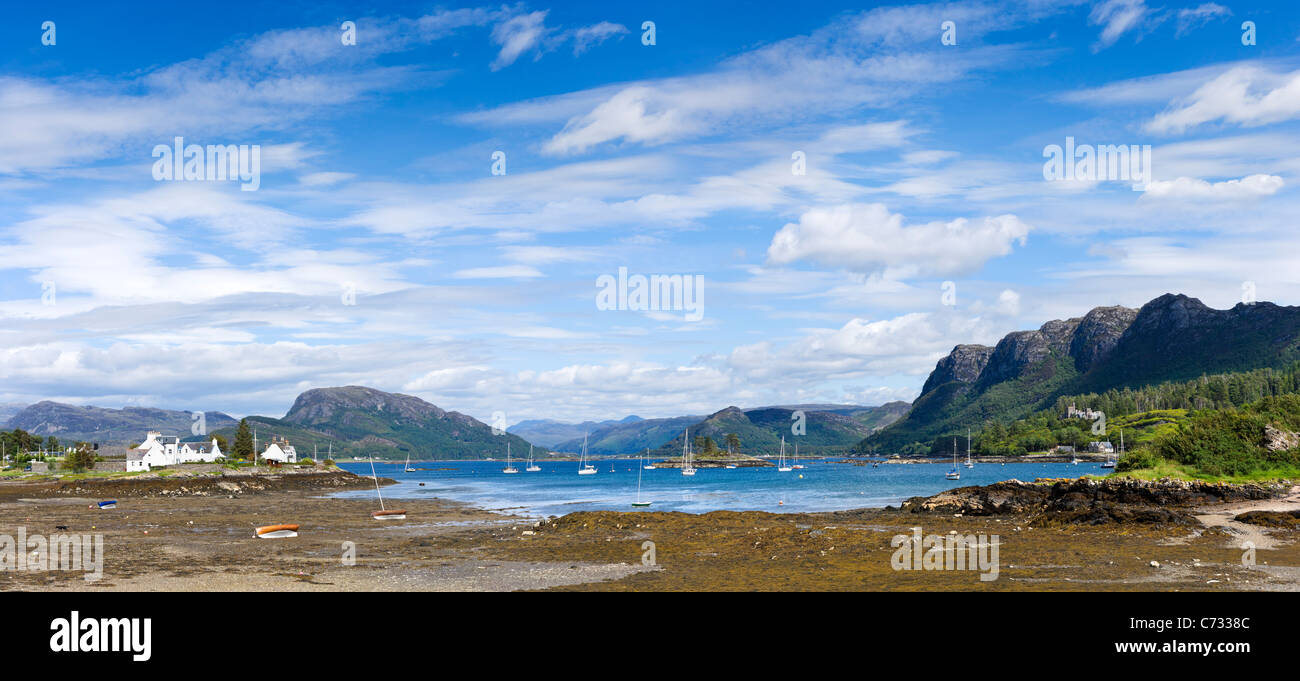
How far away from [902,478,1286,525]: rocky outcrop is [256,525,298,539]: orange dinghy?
134 ft

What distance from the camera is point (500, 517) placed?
65250 mm

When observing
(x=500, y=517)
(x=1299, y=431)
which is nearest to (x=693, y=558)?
(x=500, y=517)

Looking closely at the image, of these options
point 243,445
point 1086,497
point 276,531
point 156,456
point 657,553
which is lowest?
point 243,445

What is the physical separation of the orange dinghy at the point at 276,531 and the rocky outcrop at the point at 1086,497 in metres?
40.9

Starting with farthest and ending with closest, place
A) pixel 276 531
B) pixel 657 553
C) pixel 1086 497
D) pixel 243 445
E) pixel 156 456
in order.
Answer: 1. pixel 243 445
2. pixel 156 456
3. pixel 1086 497
4. pixel 276 531
5. pixel 657 553

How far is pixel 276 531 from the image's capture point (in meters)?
47.4

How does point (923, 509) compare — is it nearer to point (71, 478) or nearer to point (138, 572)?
point (138, 572)

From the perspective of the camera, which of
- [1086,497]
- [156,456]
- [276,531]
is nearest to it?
[276,531]

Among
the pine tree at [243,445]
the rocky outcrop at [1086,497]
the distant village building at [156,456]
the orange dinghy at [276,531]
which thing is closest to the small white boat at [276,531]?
the orange dinghy at [276,531]

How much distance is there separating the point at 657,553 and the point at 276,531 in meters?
25.0

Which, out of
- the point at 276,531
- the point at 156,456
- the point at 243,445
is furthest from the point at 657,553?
the point at 243,445

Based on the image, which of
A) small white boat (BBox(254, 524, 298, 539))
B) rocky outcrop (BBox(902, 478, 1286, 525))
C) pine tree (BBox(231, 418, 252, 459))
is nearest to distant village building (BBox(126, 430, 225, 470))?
pine tree (BBox(231, 418, 252, 459))

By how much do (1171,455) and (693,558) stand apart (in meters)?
53.5

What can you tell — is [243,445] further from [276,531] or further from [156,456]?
[276,531]
